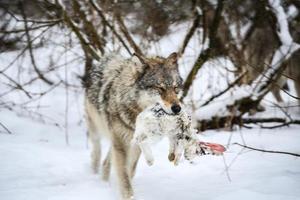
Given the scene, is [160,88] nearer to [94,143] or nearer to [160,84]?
[160,84]

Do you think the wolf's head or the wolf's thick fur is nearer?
the wolf's head

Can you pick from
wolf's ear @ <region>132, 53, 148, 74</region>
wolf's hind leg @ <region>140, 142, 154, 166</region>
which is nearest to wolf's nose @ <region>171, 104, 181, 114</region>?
wolf's hind leg @ <region>140, 142, 154, 166</region>

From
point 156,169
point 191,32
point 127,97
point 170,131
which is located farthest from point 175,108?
point 191,32

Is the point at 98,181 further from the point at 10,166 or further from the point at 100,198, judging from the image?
the point at 10,166

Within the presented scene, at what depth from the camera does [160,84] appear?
3182mm

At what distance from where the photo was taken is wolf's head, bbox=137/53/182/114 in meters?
3.05

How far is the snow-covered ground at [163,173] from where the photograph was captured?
3.40m

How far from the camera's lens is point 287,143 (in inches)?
181

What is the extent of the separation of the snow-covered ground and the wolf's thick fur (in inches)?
11.8

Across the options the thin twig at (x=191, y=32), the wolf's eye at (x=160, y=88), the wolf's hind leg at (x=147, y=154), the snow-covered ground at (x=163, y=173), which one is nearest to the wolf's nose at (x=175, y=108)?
the wolf's eye at (x=160, y=88)

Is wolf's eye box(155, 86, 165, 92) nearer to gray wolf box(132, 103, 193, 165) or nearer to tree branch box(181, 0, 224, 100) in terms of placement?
gray wolf box(132, 103, 193, 165)

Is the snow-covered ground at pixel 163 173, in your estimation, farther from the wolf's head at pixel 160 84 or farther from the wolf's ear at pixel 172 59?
the wolf's ear at pixel 172 59

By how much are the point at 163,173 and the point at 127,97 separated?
3.72 ft

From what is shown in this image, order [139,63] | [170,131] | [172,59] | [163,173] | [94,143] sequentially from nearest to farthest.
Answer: [170,131] → [139,63] → [172,59] → [163,173] → [94,143]
